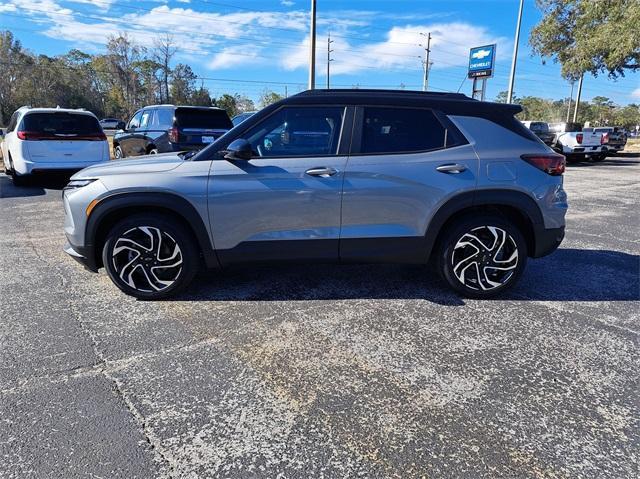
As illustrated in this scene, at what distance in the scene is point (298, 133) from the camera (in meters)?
3.79

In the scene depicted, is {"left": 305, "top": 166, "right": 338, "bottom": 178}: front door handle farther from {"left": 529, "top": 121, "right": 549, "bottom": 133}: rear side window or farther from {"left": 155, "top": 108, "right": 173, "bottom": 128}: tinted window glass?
{"left": 529, "top": 121, "right": 549, "bottom": 133}: rear side window

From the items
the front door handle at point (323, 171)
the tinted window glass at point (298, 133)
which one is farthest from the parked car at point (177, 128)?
the front door handle at point (323, 171)

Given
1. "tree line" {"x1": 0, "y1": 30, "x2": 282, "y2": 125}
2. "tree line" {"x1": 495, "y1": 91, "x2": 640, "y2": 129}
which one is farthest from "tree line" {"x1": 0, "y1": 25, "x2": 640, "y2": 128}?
"tree line" {"x1": 495, "y1": 91, "x2": 640, "y2": 129}

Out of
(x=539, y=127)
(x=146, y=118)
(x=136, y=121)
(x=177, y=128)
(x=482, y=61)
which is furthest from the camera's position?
(x=482, y=61)

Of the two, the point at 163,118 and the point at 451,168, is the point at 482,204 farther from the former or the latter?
the point at 163,118

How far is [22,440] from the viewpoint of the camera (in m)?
2.20

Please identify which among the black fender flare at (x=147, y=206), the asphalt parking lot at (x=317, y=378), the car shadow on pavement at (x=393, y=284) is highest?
the black fender flare at (x=147, y=206)

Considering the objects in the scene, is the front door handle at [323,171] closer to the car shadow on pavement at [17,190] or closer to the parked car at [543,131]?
the car shadow on pavement at [17,190]

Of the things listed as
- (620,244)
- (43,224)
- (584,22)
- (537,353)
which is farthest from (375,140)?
(584,22)

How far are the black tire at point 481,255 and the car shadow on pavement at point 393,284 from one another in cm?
16

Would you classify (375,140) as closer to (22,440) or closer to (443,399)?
(443,399)

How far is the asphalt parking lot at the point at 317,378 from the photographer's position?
212 cm

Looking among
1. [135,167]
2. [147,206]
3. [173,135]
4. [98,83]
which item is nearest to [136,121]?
[173,135]

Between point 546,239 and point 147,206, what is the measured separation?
3.49 metres
